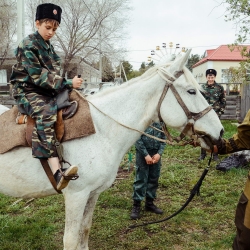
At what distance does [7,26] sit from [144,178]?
83.1ft

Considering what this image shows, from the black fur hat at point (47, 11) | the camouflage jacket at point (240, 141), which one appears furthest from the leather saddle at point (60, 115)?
the camouflage jacket at point (240, 141)

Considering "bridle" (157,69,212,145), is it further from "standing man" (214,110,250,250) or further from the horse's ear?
"standing man" (214,110,250,250)

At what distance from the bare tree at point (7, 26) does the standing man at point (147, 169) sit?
81.0 ft

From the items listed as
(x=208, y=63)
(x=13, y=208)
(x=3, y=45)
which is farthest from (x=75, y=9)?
(x=13, y=208)

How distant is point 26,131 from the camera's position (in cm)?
290

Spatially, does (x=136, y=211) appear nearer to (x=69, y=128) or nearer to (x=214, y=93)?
(x=69, y=128)

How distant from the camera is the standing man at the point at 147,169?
14.4 feet

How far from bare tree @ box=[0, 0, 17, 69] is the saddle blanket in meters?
25.3

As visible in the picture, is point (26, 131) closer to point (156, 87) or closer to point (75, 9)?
point (156, 87)

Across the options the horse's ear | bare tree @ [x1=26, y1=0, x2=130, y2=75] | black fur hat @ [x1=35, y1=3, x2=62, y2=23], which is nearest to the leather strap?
black fur hat @ [x1=35, y1=3, x2=62, y2=23]

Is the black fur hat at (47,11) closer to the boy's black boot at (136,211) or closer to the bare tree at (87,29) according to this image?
the boy's black boot at (136,211)

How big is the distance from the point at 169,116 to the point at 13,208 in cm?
334

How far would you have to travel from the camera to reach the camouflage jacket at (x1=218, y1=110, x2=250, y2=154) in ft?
8.56

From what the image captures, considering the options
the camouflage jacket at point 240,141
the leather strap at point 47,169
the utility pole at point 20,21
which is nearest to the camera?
the camouflage jacket at point 240,141
